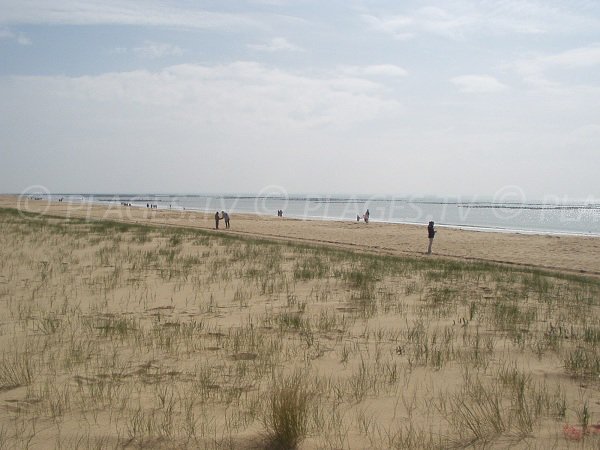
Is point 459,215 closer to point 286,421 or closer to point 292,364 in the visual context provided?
point 292,364

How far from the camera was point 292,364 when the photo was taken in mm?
4695

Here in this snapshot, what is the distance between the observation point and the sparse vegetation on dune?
3240 mm

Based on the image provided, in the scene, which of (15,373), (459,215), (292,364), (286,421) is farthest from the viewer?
(459,215)

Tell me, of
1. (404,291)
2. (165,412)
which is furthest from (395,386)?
(404,291)

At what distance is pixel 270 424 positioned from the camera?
130 inches

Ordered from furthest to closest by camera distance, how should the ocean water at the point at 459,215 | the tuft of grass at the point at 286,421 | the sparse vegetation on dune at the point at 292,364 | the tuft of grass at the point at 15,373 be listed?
the ocean water at the point at 459,215
the tuft of grass at the point at 15,373
the sparse vegetation on dune at the point at 292,364
the tuft of grass at the point at 286,421

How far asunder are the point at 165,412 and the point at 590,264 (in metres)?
23.3

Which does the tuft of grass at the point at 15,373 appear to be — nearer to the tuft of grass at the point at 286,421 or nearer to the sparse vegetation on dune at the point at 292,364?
the sparse vegetation on dune at the point at 292,364

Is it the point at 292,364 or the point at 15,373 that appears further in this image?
the point at 292,364

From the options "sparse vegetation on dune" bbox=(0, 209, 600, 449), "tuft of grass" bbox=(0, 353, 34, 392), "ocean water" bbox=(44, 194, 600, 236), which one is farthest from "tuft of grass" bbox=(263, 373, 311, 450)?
"ocean water" bbox=(44, 194, 600, 236)

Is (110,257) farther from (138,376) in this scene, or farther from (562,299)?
(562,299)

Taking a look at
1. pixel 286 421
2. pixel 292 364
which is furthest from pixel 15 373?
pixel 286 421

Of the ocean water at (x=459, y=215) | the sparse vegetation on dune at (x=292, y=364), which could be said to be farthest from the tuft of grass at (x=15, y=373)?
the ocean water at (x=459, y=215)

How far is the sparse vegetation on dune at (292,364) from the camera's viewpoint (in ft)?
10.6
